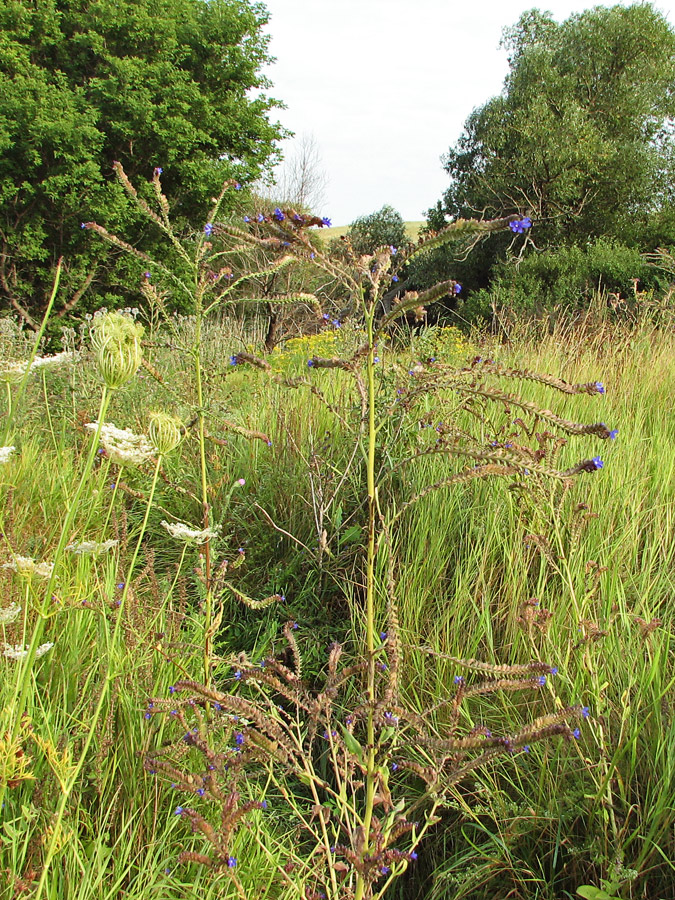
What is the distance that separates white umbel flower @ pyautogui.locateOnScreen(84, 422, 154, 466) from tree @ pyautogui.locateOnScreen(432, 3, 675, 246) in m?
17.9

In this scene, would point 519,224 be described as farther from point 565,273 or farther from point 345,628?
point 565,273

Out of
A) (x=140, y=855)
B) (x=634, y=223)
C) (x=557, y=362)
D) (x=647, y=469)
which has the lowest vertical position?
(x=140, y=855)

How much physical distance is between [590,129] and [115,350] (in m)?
19.5

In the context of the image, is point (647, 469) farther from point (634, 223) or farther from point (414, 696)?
point (634, 223)

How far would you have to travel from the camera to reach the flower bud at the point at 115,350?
0.91m

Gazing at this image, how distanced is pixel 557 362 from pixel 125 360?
3.83 meters

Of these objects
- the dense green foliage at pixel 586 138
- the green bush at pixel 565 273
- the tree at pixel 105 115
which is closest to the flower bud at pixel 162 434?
the tree at pixel 105 115

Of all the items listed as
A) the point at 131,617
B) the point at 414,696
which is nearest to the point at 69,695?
the point at 131,617

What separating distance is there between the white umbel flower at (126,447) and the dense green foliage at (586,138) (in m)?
17.3


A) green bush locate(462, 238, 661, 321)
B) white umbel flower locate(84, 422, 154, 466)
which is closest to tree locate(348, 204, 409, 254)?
green bush locate(462, 238, 661, 321)

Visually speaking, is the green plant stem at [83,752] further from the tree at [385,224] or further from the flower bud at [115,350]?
the tree at [385,224]

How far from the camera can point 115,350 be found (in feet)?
3.01

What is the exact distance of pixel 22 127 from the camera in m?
12.5

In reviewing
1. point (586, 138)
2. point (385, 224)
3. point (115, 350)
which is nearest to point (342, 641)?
point (115, 350)
